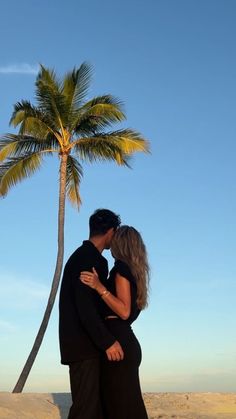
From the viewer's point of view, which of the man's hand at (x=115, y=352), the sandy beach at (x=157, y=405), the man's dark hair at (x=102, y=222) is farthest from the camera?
the sandy beach at (x=157, y=405)

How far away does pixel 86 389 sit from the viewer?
415 cm

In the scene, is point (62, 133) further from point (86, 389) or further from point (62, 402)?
point (86, 389)

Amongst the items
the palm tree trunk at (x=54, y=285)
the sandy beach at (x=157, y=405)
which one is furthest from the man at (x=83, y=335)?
the palm tree trunk at (x=54, y=285)

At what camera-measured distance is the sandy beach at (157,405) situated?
9.20 meters

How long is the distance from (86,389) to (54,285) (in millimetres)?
12267

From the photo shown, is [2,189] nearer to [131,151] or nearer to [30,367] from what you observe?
[131,151]

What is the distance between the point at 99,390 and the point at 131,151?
1451 centimetres

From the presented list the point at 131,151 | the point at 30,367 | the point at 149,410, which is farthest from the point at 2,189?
the point at 149,410

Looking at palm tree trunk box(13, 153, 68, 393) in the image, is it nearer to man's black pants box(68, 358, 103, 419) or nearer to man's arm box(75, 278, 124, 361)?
man's black pants box(68, 358, 103, 419)

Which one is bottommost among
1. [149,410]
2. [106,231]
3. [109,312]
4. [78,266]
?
[149,410]

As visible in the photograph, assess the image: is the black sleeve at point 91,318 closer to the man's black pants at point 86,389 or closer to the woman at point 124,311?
the woman at point 124,311

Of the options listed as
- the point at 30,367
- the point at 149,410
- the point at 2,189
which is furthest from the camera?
the point at 2,189

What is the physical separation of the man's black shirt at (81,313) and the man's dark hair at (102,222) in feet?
0.38

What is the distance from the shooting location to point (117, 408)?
4141mm
